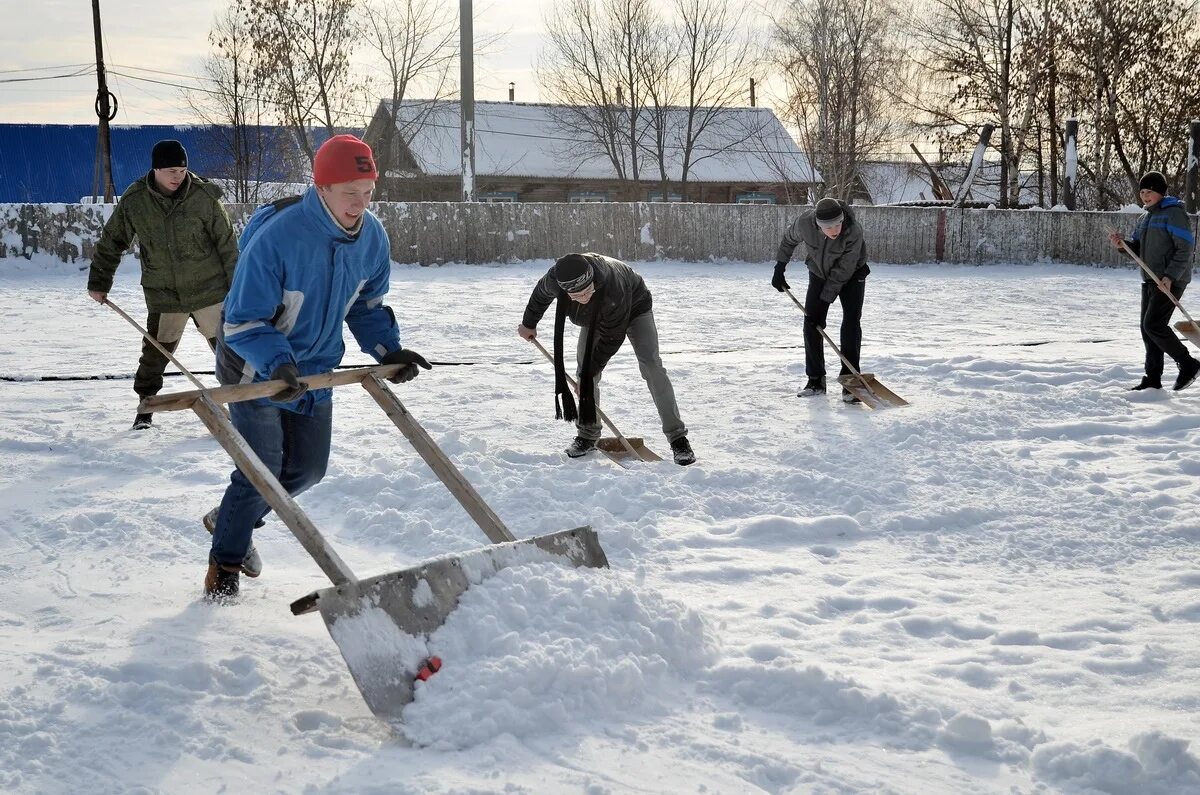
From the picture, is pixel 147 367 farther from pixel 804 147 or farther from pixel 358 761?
pixel 804 147

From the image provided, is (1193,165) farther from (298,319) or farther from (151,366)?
(298,319)

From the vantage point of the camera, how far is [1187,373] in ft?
24.1

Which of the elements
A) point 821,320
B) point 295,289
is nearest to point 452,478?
point 295,289

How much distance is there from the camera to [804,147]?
2694 centimetres

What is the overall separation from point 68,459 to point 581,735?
3.88m

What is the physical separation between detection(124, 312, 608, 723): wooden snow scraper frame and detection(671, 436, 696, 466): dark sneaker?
2474 mm

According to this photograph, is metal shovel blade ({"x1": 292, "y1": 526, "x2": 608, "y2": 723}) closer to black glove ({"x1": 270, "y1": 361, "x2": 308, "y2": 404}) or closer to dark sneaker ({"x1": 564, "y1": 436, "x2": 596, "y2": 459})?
black glove ({"x1": 270, "y1": 361, "x2": 308, "y2": 404})

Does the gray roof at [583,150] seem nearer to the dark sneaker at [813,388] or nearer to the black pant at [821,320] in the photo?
the black pant at [821,320]

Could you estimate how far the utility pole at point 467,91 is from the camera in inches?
739

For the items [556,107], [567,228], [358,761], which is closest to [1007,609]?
[358,761]

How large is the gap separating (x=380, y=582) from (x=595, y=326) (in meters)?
2.81

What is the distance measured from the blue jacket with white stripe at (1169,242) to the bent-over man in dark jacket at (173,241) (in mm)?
5697

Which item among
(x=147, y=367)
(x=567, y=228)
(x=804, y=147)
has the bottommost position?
(x=147, y=367)

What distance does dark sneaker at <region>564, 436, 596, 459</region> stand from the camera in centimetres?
579
